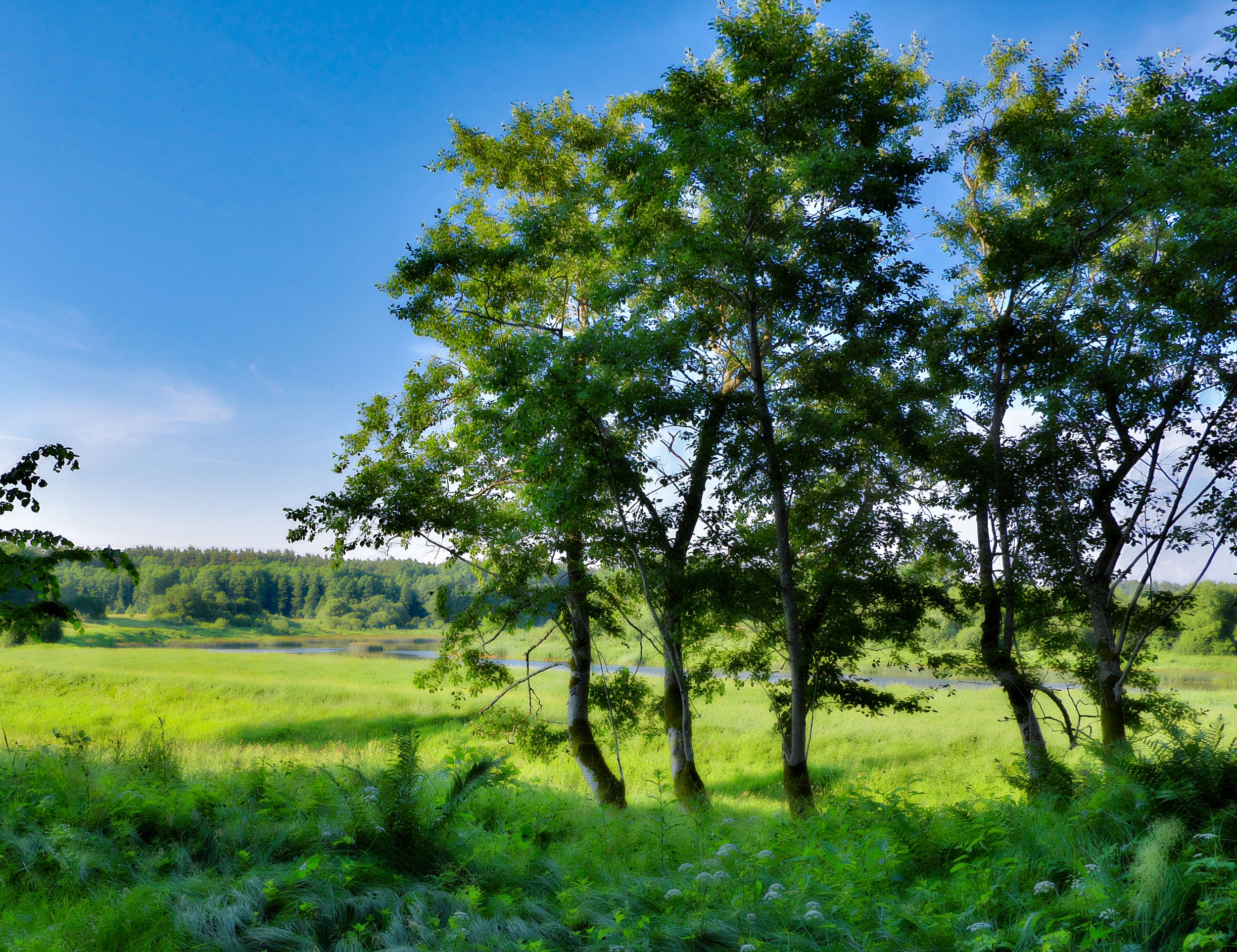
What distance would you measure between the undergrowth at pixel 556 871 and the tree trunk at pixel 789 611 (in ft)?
9.63

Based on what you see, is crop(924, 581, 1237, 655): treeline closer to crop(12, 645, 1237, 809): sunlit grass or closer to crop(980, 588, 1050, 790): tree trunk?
crop(980, 588, 1050, 790): tree trunk

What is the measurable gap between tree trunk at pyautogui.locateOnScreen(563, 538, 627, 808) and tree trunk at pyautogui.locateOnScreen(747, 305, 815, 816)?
3684 mm

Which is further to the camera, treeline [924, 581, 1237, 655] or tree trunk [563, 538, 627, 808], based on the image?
tree trunk [563, 538, 627, 808]

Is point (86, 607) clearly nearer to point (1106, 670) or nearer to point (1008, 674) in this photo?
point (1008, 674)

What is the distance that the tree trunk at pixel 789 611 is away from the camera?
10.1 m

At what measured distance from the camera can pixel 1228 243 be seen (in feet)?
28.9

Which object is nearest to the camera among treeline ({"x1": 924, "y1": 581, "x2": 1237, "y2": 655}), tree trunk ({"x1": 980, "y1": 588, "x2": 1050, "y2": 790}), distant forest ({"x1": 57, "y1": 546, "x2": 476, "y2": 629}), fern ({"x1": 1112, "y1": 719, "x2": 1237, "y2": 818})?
fern ({"x1": 1112, "y1": 719, "x2": 1237, "y2": 818})

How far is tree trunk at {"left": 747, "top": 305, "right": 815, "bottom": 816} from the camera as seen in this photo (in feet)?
33.1

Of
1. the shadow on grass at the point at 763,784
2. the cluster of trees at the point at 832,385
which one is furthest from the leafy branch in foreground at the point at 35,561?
the shadow on grass at the point at 763,784

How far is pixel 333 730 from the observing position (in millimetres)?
23172

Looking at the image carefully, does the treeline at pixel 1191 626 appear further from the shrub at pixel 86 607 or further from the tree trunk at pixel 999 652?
the shrub at pixel 86 607

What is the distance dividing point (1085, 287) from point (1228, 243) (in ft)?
8.89

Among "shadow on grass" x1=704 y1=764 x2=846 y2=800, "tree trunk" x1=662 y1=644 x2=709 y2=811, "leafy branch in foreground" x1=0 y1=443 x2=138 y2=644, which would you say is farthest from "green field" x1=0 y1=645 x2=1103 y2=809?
"leafy branch in foreground" x1=0 y1=443 x2=138 y2=644

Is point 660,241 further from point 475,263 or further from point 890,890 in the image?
point 890,890
